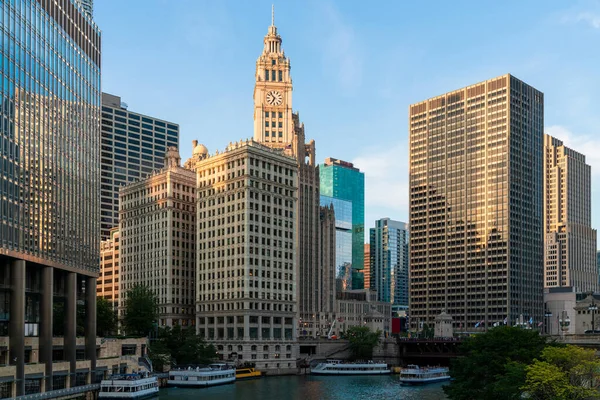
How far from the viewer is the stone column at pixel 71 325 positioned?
125250 millimetres

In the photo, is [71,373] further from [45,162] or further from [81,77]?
[81,77]

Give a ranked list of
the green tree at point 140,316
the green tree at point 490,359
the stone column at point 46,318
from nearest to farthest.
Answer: the green tree at point 490,359 < the stone column at point 46,318 < the green tree at point 140,316

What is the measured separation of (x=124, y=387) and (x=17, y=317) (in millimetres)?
27705

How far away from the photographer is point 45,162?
11831cm

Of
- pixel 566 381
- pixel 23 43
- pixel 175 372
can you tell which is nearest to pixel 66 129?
pixel 23 43

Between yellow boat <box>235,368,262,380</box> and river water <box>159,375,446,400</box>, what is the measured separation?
3193mm

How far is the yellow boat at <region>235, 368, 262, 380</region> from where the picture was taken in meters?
Result: 187

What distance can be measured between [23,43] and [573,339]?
10780 cm

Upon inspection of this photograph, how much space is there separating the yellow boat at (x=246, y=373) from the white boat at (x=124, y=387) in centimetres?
5181

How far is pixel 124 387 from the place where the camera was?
422 ft

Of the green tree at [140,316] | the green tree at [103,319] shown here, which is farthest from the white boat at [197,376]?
the green tree at [103,319]

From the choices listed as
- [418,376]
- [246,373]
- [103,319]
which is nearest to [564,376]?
[418,376]

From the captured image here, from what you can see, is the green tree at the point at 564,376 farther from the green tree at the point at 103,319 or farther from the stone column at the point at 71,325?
the green tree at the point at 103,319

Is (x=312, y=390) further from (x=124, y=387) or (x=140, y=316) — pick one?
(x=140, y=316)
